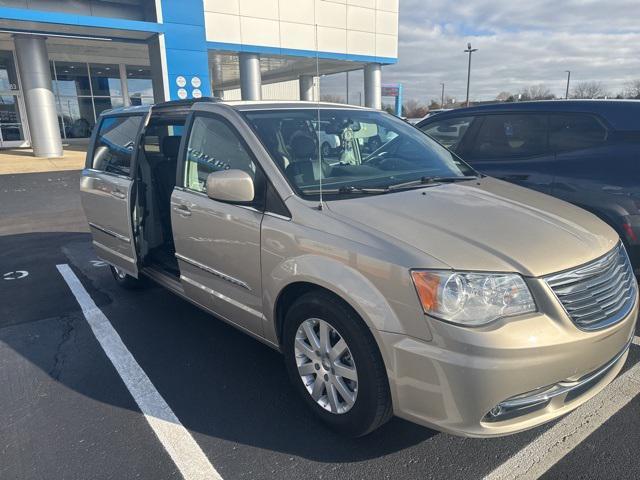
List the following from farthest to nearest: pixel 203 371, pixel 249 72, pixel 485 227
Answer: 1. pixel 249 72
2. pixel 203 371
3. pixel 485 227

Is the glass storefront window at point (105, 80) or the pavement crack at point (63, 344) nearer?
the pavement crack at point (63, 344)

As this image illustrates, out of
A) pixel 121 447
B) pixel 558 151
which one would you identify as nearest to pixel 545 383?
pixel 121 447

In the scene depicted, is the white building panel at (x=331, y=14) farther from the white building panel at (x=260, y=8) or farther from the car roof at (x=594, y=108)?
the car roof at (x=594, y=108)

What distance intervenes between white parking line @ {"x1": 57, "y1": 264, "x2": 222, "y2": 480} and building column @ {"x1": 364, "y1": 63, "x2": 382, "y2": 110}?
21389 millimetres

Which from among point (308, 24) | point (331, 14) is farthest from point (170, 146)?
point (331, 14)

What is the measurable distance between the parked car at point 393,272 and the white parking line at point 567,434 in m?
0.34

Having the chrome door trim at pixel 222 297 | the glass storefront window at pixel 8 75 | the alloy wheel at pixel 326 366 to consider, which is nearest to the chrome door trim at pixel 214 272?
the chrome door trim at pixel 222 297

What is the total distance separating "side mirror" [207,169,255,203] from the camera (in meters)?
2.90

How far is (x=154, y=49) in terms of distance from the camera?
1836 centimetres

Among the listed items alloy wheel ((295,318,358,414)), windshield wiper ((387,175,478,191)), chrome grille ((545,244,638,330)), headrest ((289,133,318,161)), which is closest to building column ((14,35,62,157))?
headrest ((289,133,318,161))

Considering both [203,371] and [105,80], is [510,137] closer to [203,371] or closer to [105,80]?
[203,371]

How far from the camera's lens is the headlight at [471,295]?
215 centimetres

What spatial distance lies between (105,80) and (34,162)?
10.3 m

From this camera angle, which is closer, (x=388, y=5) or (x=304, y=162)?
(x=304, y=162)
